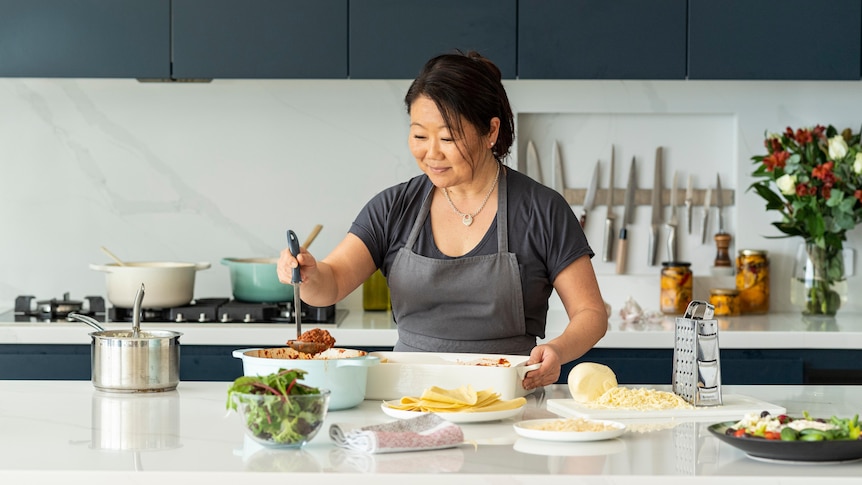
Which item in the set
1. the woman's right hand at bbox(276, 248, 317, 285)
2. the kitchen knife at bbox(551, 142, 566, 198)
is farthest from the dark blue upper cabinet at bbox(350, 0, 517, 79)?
the woman's right hand at bbox(276, 248, 317, 285)

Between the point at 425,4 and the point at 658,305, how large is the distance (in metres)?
1.31

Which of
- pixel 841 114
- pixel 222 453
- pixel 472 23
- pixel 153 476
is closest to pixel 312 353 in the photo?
pixel 222 453

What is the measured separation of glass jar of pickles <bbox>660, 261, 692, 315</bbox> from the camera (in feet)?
11.6

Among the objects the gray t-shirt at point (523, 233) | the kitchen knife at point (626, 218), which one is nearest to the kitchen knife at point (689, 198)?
the kitchen knife at point (626, 218)

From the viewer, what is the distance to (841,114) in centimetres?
371

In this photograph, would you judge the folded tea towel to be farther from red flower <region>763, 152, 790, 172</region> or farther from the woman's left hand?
red flower <region>763, 152, 790, 172</region>

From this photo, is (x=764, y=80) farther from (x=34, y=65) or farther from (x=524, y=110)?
(x=34, y=65)

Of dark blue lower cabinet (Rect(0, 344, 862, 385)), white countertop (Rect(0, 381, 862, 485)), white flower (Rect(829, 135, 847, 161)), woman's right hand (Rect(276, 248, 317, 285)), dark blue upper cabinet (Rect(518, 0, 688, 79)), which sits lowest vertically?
dark blue lower cabinet (Rect(0, 344, 862, 385))

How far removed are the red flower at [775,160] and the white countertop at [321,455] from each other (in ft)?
5.49

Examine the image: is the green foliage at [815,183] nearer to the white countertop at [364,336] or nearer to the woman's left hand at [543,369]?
the white countertop at [364,336]

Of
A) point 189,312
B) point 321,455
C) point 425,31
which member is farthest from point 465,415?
point 425,31

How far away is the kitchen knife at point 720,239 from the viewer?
370 cm

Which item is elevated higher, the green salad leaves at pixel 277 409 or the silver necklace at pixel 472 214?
the silver necklace at pixel 472 214

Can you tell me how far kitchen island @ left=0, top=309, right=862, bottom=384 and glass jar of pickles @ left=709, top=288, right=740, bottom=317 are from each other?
40cm
